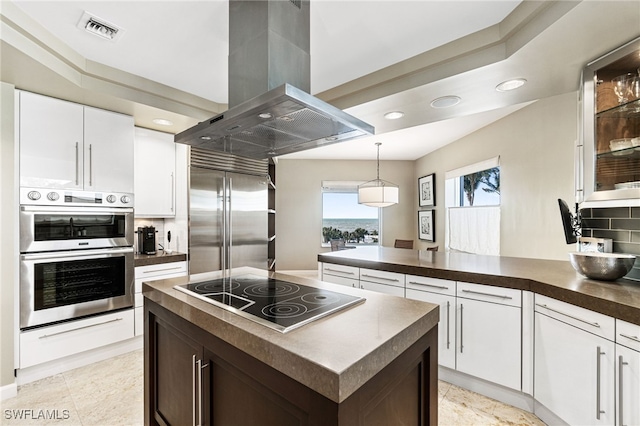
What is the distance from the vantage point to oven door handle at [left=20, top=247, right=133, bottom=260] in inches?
95.4

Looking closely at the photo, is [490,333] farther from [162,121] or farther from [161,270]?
[162,121]

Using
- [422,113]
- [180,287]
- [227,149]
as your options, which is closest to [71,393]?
[180,287]

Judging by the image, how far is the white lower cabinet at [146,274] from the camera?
9.94 ft

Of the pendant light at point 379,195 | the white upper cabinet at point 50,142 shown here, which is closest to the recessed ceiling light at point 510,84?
the pendant light at point 379,195

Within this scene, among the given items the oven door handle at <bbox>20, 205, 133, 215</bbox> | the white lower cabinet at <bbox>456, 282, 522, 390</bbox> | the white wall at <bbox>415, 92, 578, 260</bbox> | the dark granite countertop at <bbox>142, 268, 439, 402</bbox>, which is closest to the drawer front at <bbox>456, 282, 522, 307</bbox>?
the white lower cabinet at <bbox>456, 282, 522, 390</bbox>

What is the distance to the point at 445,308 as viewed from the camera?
236cm

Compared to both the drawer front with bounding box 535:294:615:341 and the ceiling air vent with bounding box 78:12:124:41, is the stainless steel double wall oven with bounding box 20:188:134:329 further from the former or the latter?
the drawer front with bounding box 535:294:615:341

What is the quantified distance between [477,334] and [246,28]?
8.32ft

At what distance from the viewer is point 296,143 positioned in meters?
1.92

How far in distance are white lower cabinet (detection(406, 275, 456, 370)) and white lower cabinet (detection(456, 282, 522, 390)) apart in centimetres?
4

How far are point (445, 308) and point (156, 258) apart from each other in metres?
2.86

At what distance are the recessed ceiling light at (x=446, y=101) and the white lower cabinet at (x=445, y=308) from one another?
155 centimetres

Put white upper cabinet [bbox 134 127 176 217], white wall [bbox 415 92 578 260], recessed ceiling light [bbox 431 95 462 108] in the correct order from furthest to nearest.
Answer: white upper cabinet [bbox 134 127 176 217], white wall [bbox 415 92 578 260], recessed ceiling light [bbox 431 95 462 108]

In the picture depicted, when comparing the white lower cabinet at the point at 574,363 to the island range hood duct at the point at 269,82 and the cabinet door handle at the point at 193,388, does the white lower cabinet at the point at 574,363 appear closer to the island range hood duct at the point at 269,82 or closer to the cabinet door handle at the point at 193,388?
the island range hood duct at the point at 269,82
